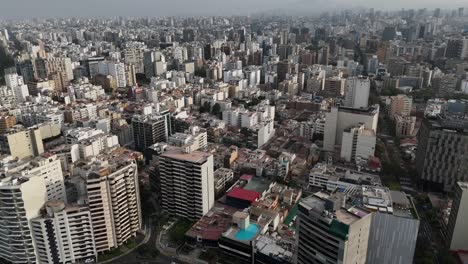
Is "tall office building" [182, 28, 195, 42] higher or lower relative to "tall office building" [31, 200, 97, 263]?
higher

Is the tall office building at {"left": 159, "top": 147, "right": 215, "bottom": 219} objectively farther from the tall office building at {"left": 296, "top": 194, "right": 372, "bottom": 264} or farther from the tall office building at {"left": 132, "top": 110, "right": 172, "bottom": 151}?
the tall office building at {"left": 132, "top": 110, "right": 172, "bottom": 151}

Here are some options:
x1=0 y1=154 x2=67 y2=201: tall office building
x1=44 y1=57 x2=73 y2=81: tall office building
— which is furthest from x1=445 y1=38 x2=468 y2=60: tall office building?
x1=0 y1=154 x2=67 y2=201: tall office building

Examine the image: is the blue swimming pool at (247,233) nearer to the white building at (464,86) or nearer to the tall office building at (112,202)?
the tall office building at (112,202)

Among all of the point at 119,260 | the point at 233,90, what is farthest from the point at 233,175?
the point at 233,90

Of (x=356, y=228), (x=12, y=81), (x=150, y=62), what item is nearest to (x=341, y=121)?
(x=356, y=228)

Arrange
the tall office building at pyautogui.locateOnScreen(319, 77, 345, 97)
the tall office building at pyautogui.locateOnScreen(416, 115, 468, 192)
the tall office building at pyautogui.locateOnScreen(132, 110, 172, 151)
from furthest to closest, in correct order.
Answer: the tall office building at pyautogui.locateOnScreen(319, 77, 345, 97), the tall office building at pyautogui.locateOnScreen(132, 110, 172, 151), the tall office building at pyautogui.locateOnScreen(416, 115, 468, 192)

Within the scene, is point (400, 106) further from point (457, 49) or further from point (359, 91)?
point (457, 49)

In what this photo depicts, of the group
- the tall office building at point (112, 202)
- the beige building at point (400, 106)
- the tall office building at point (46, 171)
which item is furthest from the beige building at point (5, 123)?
the beige building at point (400, 106)

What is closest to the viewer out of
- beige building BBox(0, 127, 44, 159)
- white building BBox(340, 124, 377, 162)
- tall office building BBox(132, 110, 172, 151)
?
beige building BBox(0, 127, 44, 159)

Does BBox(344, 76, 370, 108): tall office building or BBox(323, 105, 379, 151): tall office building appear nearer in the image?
BBox(323, 105, 379, 151): tall office building
